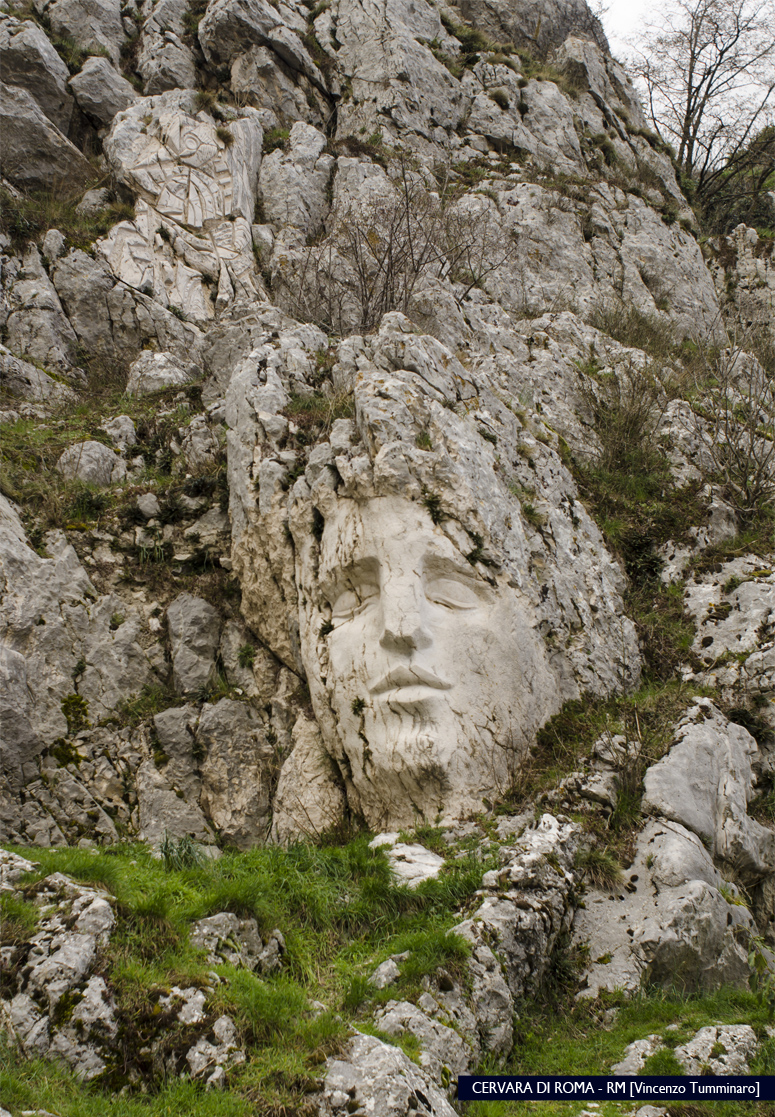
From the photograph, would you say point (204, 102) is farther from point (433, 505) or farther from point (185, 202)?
point (433, 505)

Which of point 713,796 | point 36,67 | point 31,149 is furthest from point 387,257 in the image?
point 36,67

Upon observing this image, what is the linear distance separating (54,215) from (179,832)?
53.4ft

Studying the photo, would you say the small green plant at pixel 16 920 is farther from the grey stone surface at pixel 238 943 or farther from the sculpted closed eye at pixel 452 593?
the sculpted closed eye at pixel 452 593

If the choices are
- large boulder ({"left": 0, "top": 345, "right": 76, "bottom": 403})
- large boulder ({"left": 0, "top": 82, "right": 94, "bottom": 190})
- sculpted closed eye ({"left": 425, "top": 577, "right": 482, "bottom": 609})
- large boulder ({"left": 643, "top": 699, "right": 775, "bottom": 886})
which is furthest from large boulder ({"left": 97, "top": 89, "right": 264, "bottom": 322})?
large boulder ({"left": 643, "top": 699, "right": 775, "bottom": 886})

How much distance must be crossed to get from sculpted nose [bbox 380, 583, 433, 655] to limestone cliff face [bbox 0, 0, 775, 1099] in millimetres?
37

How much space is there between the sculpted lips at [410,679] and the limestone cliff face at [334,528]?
3cm

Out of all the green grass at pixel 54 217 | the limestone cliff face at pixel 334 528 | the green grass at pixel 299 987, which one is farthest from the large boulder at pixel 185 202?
the green grass at pixel 299 987

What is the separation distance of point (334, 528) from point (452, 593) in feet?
5.22

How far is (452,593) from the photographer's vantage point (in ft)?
26.5

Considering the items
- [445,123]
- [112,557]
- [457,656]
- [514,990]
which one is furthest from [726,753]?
[445,123]

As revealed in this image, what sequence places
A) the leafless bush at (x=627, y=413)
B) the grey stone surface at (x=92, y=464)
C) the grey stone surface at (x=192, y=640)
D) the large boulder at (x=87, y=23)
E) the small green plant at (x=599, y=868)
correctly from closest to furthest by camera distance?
1. the small green plant at (x=599, y=868)
2. the grey stone surface at (x=192, y=640)
3. the grey stone surface at (x=92, y=464)
4. the leafless bush at (x=627, y=413)
5. the large boulder at (x=87, y=23)

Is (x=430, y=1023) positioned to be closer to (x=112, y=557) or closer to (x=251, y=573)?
(x=251, y=573)

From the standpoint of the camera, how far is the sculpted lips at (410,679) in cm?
739

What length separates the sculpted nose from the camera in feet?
24.5
